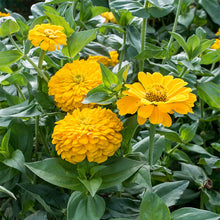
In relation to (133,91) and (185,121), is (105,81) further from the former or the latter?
(185,121)

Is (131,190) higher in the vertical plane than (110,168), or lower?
lower

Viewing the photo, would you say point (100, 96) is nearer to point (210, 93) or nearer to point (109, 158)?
point (109, 158)

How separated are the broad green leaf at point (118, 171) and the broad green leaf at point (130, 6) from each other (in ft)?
1.02

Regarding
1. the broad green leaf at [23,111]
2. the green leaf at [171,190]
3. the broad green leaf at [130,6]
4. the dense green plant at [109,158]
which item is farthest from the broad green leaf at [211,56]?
the broad green leaf at [23,111]

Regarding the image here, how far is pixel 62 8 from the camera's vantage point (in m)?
0.81

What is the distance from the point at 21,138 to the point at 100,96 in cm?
26

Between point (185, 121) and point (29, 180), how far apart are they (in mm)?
571

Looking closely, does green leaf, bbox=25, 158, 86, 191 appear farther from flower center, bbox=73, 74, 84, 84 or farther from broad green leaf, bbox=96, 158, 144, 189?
flower center, bbox=73, 74, 84, 84

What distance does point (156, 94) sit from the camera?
571mm

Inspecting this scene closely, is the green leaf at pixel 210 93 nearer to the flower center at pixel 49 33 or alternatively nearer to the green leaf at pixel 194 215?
the green leaf at pixel 194 215

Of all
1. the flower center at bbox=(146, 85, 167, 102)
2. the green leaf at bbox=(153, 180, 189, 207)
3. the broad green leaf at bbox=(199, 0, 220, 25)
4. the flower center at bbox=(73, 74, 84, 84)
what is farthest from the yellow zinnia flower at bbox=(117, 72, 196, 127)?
the broad green leaf at bbox=(199, 0, 220, 25)

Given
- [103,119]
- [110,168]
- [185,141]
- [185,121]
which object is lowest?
[185,121]

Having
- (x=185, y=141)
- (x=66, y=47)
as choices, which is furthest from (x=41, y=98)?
(x=185, y=141)

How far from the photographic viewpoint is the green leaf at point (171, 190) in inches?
27.0
